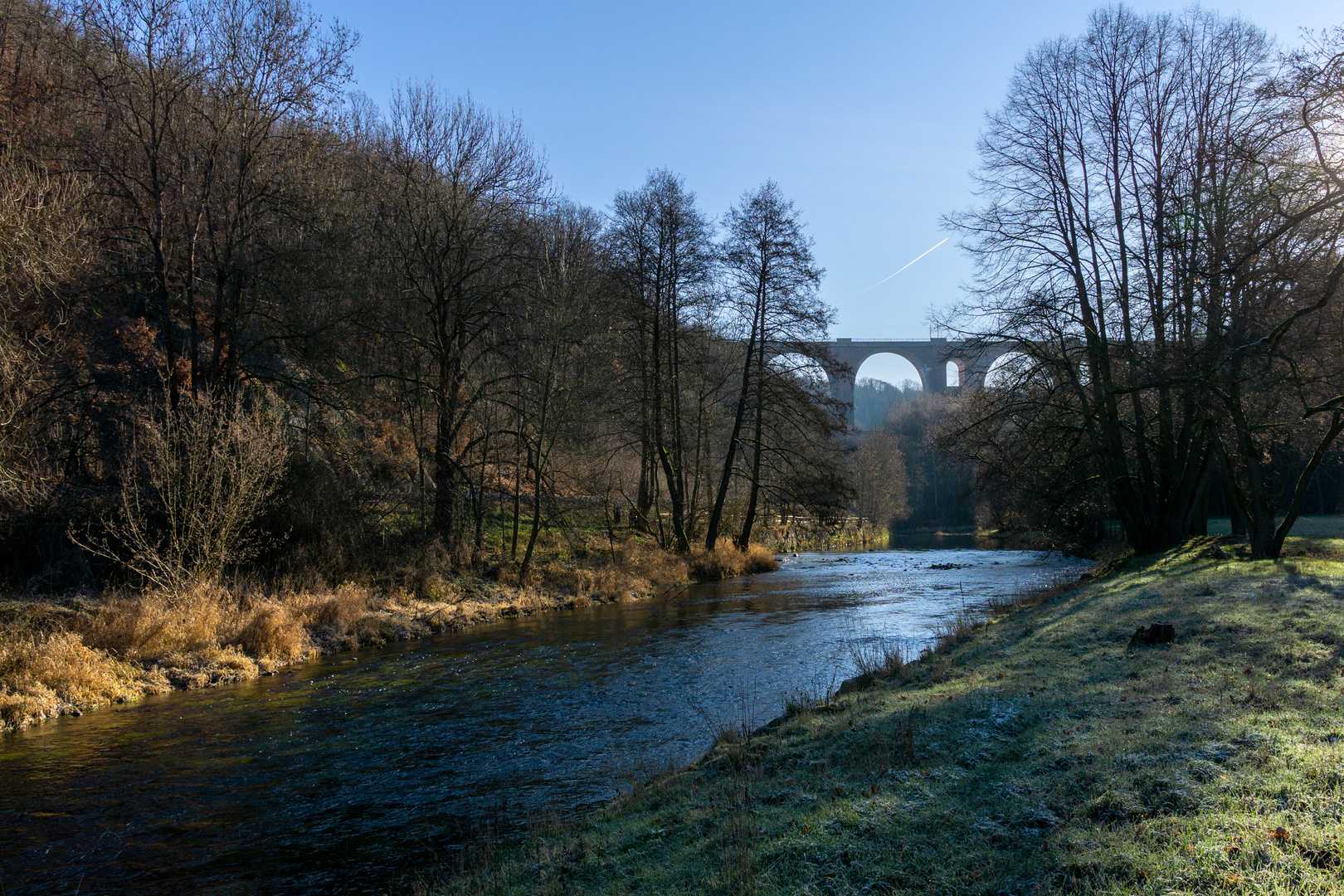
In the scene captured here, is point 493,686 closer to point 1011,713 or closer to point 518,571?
point 1011,713

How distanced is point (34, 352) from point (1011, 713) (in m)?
14.4

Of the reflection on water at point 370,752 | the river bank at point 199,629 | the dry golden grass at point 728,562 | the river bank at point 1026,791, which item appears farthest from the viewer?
the dry golden grass at point 728,562

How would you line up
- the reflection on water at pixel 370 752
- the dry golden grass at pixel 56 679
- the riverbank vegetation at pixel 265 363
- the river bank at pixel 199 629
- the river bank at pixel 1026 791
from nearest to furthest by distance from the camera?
the river bank at pixel 1026 791 → the reflection on water at pixel 370 752 → the dry golden grass at pixel 56 679 → the river bank at pixel 199 629 → the riverbank vegetation at pixel 265 363

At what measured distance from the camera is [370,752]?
8.01 meters

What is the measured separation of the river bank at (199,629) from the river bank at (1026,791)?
7660 mm

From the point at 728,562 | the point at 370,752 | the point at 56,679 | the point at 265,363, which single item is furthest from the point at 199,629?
the point at 728,562

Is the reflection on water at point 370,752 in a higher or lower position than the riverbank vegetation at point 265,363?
lower

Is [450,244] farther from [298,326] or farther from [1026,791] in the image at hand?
[1026,791]

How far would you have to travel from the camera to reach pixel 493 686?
1065 centimetres

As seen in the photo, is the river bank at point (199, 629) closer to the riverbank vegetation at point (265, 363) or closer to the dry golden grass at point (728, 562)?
the riverbank vegetation at point (265, 363)

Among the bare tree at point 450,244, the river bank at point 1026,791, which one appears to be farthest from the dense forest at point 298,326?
the river bank at point 1026,791

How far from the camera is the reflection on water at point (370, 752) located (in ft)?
18.7

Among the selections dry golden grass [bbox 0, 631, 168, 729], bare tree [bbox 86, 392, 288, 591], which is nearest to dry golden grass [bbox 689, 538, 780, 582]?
bare tree [bbox 86, 392, 288, 591]

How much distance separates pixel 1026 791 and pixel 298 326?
16986 millimetres
